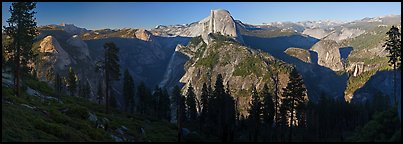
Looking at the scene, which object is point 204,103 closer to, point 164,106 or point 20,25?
point 164,106

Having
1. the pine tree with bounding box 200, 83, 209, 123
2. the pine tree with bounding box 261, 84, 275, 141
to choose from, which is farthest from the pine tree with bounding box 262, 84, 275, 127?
the pine tree with bounding box 200, 83, 209, 123

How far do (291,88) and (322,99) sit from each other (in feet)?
166

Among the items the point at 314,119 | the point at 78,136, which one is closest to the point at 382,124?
the point at 78,136

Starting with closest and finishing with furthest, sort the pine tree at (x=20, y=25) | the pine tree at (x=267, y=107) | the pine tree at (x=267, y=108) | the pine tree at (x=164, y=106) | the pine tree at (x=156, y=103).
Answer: the pine tree at (x=20, y=25), the pine tree at (x=267, y=108), the pine tree at (x=267, y=107), the pine tree at (x=156, y=103), the pine tree at (x=164, y=106)

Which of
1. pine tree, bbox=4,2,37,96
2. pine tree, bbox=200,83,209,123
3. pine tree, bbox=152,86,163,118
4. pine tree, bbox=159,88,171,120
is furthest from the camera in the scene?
pine tree, bbox=159,88,171,120

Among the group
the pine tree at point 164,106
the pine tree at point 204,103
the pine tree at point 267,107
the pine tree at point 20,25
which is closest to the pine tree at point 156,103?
the pine tree at point 164,106

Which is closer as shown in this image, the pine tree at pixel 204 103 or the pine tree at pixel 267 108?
the pine tree at pixel 267 108

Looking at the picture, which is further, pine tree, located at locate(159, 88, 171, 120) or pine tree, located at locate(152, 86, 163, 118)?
pine tree, located at locate(159, 88, 171, 120)

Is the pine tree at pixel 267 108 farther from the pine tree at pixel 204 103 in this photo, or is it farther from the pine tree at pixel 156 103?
the pine tree at pixel 156 103

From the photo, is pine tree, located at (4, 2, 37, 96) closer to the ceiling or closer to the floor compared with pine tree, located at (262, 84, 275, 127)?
closer to the ceiling

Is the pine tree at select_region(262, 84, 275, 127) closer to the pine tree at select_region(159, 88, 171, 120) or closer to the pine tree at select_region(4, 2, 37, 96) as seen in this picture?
the pine tree at select_region(159, 88, 171, 120)

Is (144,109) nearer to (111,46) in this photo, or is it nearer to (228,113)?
(228,113)

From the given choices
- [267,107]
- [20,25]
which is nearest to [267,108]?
[267,107]

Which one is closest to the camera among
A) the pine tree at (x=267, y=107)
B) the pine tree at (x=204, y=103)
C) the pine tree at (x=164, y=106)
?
the pine tree at (x=267, y=107)
